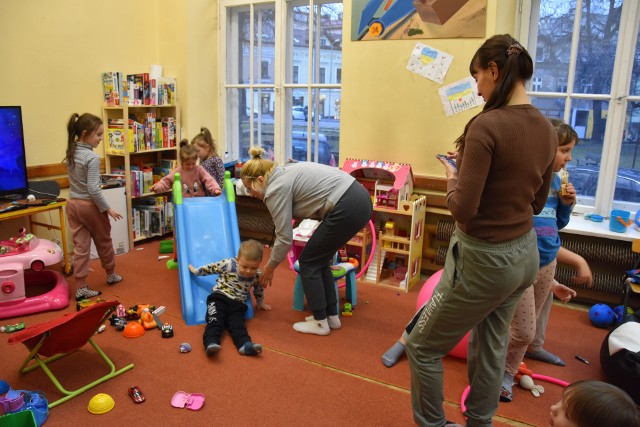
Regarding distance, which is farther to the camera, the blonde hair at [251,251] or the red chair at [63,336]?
the blonde hair at [251,251]

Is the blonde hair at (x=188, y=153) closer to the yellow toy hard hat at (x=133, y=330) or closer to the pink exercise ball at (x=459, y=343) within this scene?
the yellow toy hard hat at (x=133, y=330)

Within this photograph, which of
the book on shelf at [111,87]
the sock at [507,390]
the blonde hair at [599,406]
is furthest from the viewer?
the book on shelf at [111,87]

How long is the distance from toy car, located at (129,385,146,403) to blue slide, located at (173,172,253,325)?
2.45 feet

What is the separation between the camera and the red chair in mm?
2227

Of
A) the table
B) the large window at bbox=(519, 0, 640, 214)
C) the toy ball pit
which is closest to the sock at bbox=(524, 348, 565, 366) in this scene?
the toy ball pit

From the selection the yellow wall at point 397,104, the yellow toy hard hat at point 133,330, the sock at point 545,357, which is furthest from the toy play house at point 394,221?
the yellow toy hard hat at point 133,330

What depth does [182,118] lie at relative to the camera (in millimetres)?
4941

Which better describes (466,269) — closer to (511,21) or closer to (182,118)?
(511,21)

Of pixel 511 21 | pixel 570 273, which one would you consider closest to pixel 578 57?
Result: pixel 511 21

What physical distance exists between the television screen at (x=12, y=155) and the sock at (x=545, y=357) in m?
3.52

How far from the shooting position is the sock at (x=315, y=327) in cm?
299

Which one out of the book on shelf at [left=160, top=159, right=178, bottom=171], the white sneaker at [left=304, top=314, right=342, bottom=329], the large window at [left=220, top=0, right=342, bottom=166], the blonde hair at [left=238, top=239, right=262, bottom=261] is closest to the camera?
the blonde hair at [left=238, top=239, right=262, bottom=261]

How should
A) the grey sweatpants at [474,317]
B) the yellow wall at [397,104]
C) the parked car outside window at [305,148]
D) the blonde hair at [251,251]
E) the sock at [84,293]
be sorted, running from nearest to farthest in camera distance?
the grey sweatpants at [474,317], the blonde hair at [251,251], the sock at [84,293], the yellow wall at [397,104], the parked car outside window at [305,148]

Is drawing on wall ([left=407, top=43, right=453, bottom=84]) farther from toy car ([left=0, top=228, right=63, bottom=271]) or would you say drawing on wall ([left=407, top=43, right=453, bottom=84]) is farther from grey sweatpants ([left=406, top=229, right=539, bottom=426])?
toy car ([left=0, top=228, right=63, bottom=271])
